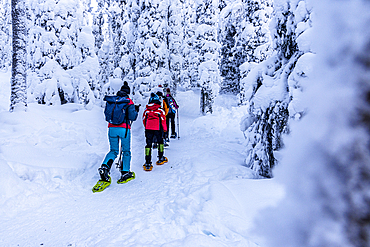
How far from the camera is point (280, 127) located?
4.45 metres

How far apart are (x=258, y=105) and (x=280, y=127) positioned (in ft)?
2.69

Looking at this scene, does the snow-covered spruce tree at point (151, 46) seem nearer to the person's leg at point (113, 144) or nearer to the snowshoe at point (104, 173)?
the person's leg at point (113, 144)

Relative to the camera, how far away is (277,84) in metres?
4.47

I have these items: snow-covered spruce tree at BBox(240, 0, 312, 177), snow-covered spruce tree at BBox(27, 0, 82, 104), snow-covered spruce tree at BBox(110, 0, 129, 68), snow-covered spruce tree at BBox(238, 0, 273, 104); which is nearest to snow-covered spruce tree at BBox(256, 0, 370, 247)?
snow-covered spruce tree at BBox(240, 0, 312, 177)

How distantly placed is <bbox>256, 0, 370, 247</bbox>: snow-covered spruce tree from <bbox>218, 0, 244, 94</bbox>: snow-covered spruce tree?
19.6m

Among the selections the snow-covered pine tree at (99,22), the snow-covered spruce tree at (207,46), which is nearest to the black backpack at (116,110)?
the snow-covered spruce tree at (207,46)

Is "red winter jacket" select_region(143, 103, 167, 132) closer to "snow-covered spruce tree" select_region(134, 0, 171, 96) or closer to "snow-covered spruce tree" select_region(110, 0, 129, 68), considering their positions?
"snow-covered spruce tree" select_region(134, 0, 171, 96)

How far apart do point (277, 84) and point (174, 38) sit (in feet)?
47.4

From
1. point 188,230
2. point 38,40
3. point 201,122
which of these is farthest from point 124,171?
point 38,40

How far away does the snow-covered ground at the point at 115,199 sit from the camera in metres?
2.79

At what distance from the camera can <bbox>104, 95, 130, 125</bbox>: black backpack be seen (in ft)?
15.8

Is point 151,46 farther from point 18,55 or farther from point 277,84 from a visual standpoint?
point 277,84

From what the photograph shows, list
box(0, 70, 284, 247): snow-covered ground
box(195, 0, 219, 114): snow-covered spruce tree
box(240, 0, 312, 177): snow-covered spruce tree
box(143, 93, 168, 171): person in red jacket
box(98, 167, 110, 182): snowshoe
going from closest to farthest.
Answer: box(0, 70, 284, 247): snow-covered ground, box(240, 0, 312, 177): snow-covered spruce tree, box(98, 167, 110, 182): snowshoe, box(143, 93, 168, 171): person in red jacket, box(195, 0, 219, 114): snow-covered spruce tree

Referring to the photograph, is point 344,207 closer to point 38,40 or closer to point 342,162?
point 342,162
